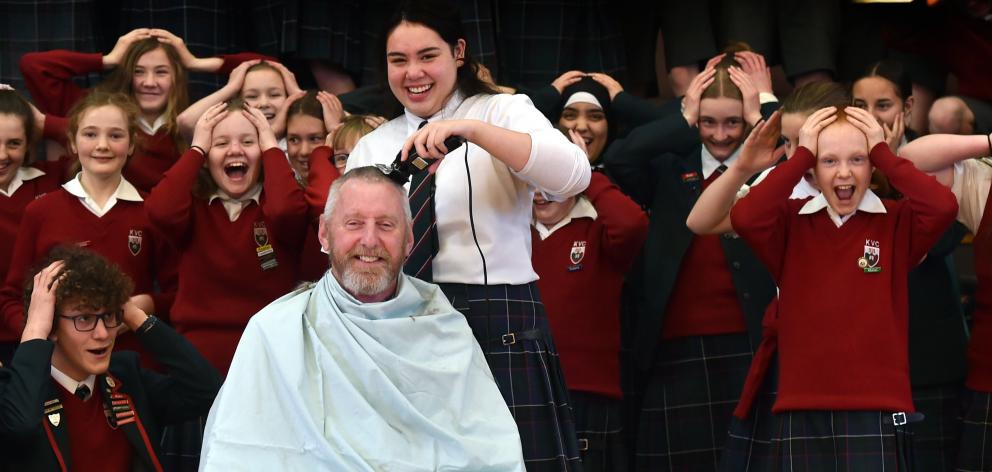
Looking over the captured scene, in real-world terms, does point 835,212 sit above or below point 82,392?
above

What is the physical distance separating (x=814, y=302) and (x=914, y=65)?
6.52 ft

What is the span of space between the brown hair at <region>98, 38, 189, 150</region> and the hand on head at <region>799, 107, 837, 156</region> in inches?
88.6

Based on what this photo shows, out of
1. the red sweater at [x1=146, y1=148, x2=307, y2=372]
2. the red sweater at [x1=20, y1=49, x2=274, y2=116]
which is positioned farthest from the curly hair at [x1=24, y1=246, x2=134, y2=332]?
the red sweater at [x1=20, y1=49, x2=274, y2=116]

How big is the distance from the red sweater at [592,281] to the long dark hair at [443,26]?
1.12m

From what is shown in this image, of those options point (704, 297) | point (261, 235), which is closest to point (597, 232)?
point (704, 297)

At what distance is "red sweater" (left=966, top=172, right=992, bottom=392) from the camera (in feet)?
15.1

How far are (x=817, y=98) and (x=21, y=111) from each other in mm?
2630

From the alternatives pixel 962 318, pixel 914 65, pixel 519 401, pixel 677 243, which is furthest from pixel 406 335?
pixel 914 65

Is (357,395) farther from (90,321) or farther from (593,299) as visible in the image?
(593,299)

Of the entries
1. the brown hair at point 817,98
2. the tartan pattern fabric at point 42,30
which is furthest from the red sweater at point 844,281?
the tartan pattern fabric at point 42,30

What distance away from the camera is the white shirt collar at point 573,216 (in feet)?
16.5

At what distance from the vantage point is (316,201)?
4.56 m

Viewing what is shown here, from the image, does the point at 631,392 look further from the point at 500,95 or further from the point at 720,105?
the point at 500,95

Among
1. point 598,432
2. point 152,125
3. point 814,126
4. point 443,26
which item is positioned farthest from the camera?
point 152,125
